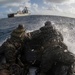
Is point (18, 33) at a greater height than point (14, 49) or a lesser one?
greater

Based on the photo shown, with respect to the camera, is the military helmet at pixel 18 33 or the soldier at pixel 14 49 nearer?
the soldier at pixel 14 49

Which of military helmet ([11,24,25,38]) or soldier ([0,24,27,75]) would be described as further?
military helmet ([11,24,25,38])

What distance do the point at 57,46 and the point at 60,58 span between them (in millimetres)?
696

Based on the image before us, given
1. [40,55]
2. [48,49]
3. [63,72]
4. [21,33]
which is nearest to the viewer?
[63,72]

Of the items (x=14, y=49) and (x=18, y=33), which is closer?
(x=14, y=49)

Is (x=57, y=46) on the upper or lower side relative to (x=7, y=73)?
upper

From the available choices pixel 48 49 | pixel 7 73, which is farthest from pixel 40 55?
pixel 7 73

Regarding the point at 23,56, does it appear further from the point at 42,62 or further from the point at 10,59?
the point at 42,62

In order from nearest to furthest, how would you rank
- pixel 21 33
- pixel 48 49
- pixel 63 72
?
pixel 63 72
pixel 48 49
pixel 21 33

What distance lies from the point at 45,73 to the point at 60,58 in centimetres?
100

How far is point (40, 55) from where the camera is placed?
13438 mm

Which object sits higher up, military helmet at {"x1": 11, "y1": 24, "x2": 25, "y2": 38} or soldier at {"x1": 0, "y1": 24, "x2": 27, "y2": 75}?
military helmet at {"x1": 11, "y1": 24, "x2": 25, "y2": 38}

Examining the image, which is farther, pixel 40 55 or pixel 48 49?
pixel 40 55

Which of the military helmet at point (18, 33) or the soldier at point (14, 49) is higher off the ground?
the military helmet at point (18, 33)
